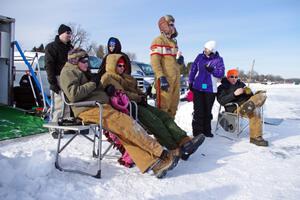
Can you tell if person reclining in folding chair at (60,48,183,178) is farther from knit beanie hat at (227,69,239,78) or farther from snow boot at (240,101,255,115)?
knit beanie hat at (227,69,239,78)

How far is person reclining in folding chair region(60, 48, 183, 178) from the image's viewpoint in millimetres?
3084

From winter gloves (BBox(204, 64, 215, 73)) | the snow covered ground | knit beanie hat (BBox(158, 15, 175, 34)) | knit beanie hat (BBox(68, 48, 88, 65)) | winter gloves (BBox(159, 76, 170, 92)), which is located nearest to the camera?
the snow covered ground

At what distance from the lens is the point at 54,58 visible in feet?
15.6

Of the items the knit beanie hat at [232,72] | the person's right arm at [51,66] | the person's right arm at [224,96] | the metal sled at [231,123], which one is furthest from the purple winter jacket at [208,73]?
the person's right arm at [51,66]

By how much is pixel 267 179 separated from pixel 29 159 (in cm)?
243

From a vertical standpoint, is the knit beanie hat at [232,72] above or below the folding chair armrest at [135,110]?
above

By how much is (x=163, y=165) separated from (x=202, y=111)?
2.42 m

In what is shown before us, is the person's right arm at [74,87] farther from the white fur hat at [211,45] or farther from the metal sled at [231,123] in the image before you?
the metal sled at [231,123]

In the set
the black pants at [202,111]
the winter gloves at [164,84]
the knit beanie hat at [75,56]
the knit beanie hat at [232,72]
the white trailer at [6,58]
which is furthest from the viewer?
the white trailer at [6,58]

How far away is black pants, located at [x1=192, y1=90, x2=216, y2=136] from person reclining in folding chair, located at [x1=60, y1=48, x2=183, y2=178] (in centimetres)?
220

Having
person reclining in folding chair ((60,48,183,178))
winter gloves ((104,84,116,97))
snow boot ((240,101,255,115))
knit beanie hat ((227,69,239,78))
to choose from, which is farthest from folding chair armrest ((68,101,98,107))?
knit beanie hat ((227,69,239,78))

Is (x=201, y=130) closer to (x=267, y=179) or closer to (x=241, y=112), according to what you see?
(x=241, y=112)

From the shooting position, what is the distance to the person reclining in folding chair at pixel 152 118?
3568 millimetres

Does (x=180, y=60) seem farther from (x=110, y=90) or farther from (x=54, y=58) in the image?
(x=54, y=58)
